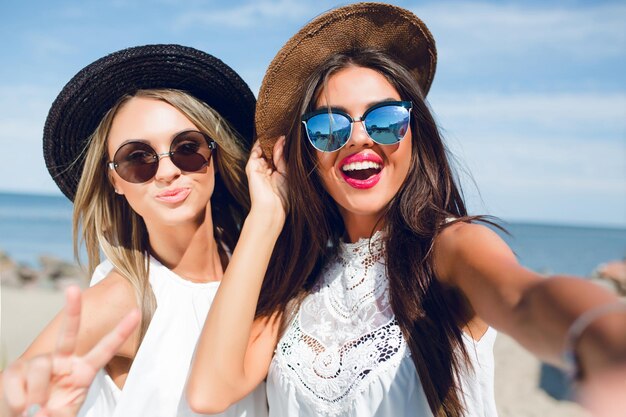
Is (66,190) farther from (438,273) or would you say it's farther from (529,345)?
(529,345)

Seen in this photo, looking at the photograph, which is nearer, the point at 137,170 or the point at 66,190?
the point at 137,170

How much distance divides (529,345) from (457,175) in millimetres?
1518

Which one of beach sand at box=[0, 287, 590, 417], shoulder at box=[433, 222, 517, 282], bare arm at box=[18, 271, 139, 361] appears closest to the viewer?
shoulder at box=[433, 222, 517, 282]

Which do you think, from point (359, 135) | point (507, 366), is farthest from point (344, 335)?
point (507, 366)

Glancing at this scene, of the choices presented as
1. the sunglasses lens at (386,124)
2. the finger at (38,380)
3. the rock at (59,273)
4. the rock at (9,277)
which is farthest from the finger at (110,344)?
the rock at (9,277)

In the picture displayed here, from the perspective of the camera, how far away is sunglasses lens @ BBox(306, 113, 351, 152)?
292 cm

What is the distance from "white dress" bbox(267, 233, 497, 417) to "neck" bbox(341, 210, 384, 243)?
60 millimetres

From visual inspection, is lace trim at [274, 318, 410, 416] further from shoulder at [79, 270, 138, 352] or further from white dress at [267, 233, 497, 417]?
shoulder at [79, 270, 138, 352]

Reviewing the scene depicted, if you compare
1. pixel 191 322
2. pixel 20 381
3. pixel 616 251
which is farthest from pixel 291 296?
pixel 616 251

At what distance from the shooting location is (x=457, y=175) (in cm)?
316

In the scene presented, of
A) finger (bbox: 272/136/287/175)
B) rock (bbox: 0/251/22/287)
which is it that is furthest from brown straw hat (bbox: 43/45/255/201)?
rock (bbox: 0/251/22/287)

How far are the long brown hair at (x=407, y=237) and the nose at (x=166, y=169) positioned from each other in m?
0.60

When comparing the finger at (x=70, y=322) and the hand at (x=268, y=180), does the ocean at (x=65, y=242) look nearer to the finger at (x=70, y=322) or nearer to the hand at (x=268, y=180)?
the hand at (x=268, y=180)

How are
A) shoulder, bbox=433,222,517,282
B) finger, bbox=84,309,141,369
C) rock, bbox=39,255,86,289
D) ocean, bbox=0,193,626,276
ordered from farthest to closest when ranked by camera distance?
ocean, bbox=0,193,626,276, rock, bbox=39,255,86,289, shoulder, bbox=433,222,517,282, finger, bbox=84,309,141,369
